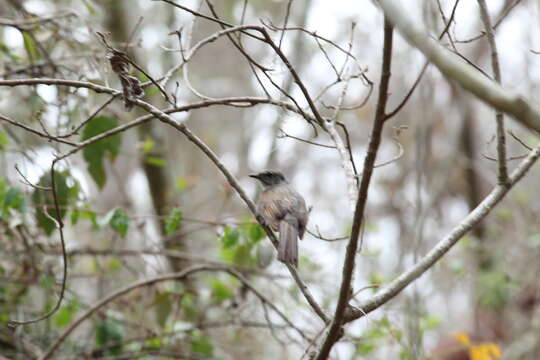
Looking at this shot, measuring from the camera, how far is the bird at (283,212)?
3.62 m

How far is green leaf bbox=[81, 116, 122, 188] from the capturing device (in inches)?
163

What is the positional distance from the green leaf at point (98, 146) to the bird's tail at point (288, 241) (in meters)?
1.33

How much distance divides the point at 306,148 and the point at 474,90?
10.3 m

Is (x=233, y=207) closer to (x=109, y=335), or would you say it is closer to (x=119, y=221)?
(x=109, y=335)

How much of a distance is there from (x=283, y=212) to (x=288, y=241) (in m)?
0.68

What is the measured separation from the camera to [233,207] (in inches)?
434

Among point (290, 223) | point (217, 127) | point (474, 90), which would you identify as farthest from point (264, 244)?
point (217, 127)

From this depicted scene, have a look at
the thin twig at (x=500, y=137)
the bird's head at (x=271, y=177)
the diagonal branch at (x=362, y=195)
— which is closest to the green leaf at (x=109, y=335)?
the bird's head at (x=271, y=177)

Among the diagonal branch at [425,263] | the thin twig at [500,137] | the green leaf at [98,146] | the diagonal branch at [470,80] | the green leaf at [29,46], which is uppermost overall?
the green leaf at [29,46]

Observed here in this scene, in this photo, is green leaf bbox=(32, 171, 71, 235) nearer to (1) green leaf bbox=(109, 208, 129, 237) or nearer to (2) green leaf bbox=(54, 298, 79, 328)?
(1) green leaf bbox=(109, 208, 129, 237)

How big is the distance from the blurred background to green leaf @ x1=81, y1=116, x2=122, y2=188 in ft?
0.05

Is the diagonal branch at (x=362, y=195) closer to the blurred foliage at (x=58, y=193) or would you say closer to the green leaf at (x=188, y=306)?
the blurred foliage at (x=58, y=193)

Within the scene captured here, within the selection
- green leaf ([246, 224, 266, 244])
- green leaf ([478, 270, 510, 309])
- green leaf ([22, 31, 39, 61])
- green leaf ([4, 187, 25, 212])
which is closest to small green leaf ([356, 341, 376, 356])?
green leaf ([246, 224, 266, 244])

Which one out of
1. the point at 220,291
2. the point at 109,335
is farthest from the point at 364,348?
the point at 109,335
